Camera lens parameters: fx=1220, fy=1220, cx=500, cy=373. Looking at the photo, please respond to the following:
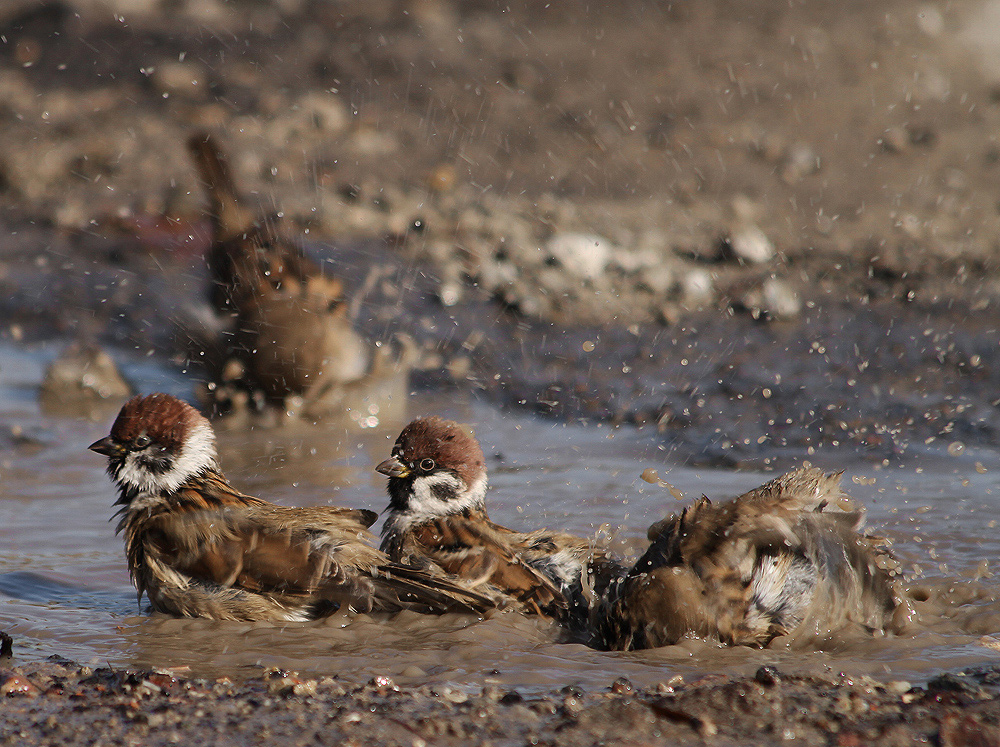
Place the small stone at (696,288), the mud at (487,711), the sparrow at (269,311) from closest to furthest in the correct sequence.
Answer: the mud at (487,711), the sparrow at (269,311), the small stone at (696,288)

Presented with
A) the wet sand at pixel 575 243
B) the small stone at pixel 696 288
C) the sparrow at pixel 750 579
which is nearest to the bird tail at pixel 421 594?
the wet sand at pixel 575 243

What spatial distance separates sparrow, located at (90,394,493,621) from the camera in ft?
13.4

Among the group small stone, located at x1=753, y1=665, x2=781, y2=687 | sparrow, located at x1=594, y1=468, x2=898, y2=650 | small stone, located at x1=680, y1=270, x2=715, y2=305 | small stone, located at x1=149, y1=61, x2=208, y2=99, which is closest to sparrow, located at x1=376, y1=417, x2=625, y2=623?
sparrow, located at x1=594, y1=468, x2=898, y2=650

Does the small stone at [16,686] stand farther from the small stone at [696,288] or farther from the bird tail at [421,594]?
the small stone at [696,288]

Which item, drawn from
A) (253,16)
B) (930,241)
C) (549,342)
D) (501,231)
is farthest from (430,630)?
(253,16)

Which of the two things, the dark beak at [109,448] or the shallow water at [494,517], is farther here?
the dark beak at [109,448]

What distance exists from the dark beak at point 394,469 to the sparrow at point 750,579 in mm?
1046

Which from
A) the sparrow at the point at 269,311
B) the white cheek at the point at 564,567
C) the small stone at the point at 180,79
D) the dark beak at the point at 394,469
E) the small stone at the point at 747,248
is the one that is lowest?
the white cheek at the point at 564,567

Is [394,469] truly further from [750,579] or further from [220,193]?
[220,193]

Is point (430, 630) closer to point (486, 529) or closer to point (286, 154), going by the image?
point (486, 529)

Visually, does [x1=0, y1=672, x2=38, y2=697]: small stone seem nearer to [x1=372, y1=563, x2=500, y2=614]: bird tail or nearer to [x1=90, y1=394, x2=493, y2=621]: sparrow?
[x1=90, y1=394, x2=493, y2=621]: sparrow

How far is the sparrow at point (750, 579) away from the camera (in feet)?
12.1

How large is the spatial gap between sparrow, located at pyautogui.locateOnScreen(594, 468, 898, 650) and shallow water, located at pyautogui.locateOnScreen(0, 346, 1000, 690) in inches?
3.7

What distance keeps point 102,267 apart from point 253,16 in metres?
5.07
